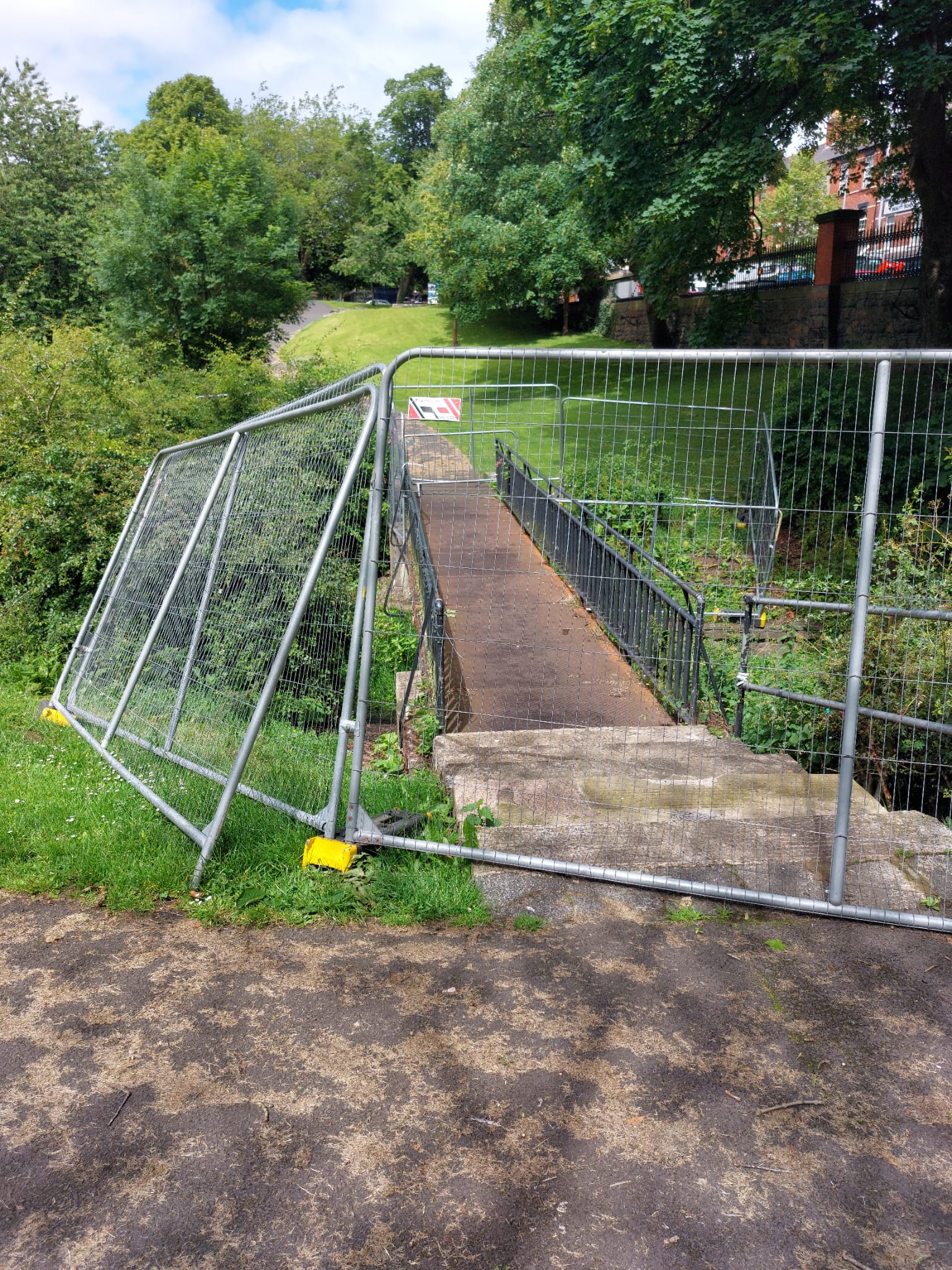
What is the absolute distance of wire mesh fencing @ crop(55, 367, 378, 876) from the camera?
4590mm

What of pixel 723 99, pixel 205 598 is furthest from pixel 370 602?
pixel 723 99

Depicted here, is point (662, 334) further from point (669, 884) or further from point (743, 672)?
point (669, 884)

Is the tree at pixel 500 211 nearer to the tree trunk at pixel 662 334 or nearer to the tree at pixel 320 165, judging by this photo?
the tree trunk at pixel 662 334

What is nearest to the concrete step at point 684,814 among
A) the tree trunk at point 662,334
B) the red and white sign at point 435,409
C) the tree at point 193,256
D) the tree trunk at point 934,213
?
the red and white sign at point 435,409

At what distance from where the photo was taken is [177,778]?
205 inches

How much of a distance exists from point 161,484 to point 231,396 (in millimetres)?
11232

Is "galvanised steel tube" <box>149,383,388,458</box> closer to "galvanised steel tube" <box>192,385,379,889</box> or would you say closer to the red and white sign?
"galvanised steel tube" <box>192,385,379,889</box>

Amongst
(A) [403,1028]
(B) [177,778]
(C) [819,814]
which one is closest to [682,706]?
(C) [819,814]

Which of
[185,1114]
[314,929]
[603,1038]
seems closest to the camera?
[185,1114]

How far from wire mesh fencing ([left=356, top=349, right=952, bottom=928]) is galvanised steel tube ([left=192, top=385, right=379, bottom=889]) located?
1.15 feet

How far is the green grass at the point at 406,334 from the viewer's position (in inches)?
1601

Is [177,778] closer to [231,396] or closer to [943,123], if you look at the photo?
[231,396]

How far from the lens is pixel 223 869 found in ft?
14.5

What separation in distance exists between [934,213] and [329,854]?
15695 millimetres
